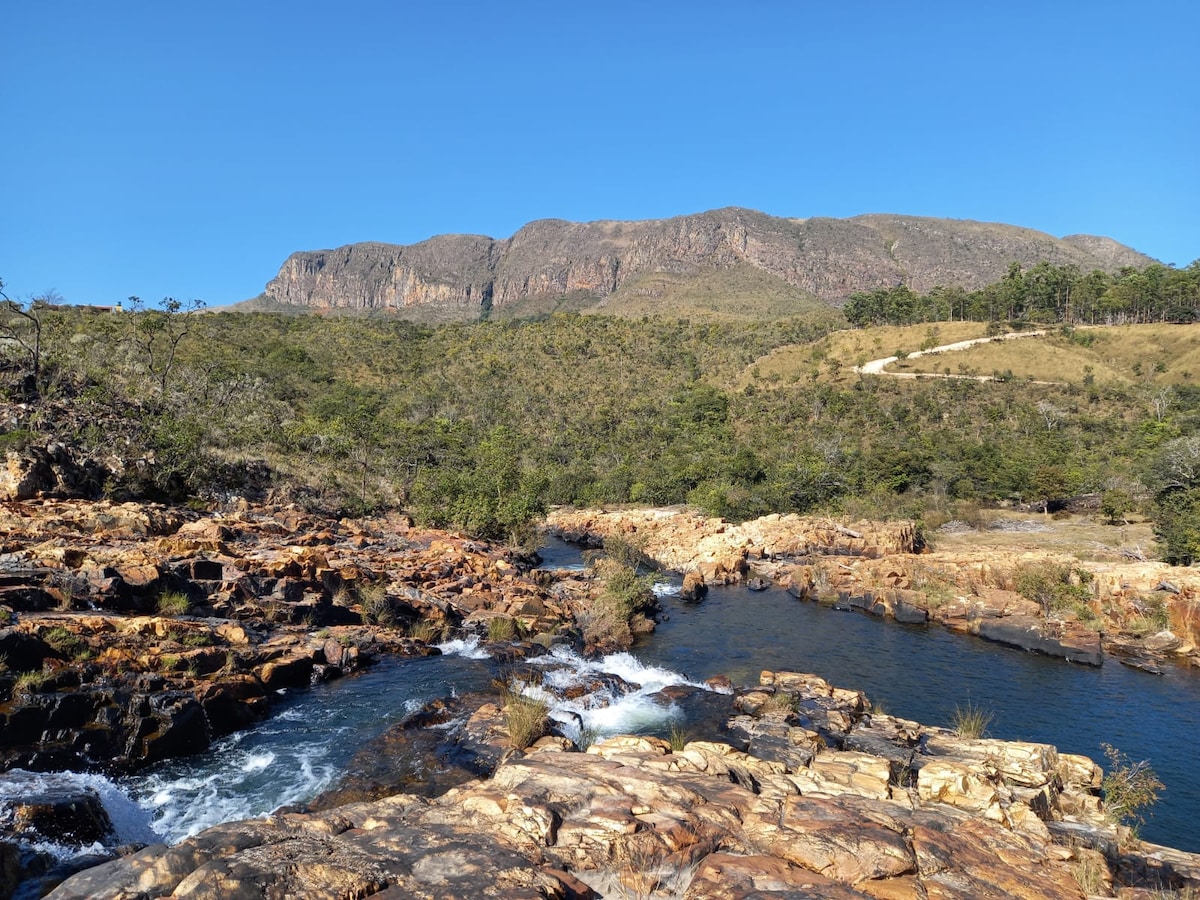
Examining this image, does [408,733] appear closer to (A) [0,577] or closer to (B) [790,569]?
(A) [0,577]

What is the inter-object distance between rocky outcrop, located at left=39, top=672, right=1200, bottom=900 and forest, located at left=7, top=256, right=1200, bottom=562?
25239 mm

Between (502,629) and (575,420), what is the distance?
200ft

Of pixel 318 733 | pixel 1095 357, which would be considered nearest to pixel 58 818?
pixel 318 733

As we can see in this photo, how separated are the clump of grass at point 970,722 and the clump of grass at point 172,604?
18.9 metres

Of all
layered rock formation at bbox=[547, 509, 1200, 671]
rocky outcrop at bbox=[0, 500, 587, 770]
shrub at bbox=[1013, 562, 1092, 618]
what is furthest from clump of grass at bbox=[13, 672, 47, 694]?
shrub at bbox=[1013, 562, 1092, 618]

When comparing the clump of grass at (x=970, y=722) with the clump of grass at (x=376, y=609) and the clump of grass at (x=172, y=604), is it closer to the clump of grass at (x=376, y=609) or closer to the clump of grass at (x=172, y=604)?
the clump of grass at (x=376, y=609)

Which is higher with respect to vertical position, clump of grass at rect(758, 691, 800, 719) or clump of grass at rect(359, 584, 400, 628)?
clump of grass at rect(359, 584, 400, 628)

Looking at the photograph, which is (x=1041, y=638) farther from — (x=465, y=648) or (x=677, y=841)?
(x=677, y=841)

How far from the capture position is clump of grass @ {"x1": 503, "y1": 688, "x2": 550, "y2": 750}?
12742 mm

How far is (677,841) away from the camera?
7.89 m

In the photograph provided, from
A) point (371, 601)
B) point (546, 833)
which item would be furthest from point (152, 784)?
point (371, 601)

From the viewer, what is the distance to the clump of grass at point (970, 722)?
581 inches

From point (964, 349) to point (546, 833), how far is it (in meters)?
88.1

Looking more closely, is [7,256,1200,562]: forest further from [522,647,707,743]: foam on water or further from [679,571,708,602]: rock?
[522,647,707,743]: foam on water
